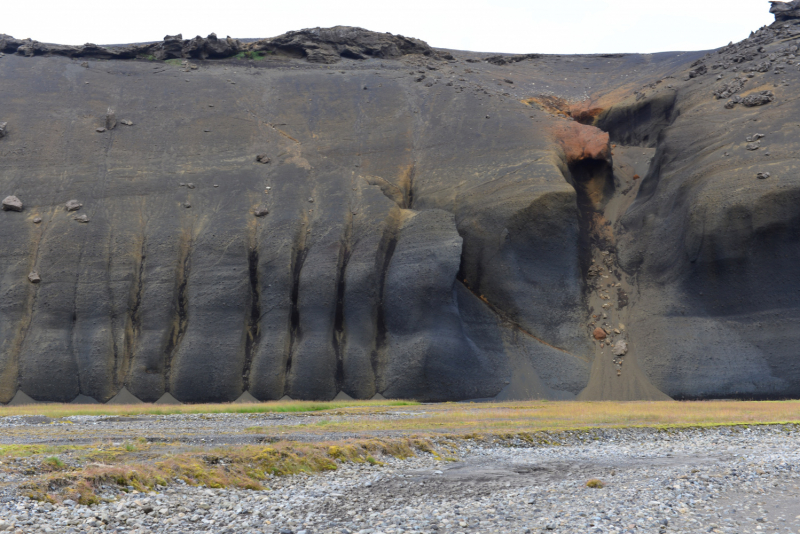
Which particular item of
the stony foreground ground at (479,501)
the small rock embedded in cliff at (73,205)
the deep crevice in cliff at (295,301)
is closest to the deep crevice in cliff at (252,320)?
the deep crevice in cliff at (295,301)

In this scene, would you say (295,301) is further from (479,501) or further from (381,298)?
(479,501)

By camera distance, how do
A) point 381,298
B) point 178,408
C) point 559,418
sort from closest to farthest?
point 559,418
point 178,408
point 381,298

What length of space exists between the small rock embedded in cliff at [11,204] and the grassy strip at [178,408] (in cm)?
1334

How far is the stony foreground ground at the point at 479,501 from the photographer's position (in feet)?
27.9

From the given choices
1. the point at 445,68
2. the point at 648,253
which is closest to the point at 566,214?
the point at 648,253

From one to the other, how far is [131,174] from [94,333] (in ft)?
37.9

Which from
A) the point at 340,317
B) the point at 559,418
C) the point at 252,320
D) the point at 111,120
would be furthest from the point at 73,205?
the point at 559,418

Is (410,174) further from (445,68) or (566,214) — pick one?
(445,68)

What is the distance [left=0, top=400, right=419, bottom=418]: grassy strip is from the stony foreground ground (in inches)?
622

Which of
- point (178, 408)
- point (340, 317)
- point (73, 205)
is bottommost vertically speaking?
point (178, 408)

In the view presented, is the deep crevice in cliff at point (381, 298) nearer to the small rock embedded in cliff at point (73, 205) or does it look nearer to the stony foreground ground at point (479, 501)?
the small rock embedded in cliff at point (73, 205)

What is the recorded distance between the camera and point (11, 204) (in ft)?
125

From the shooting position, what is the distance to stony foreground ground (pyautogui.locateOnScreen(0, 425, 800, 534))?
849 cm

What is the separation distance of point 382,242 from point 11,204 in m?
22.8
